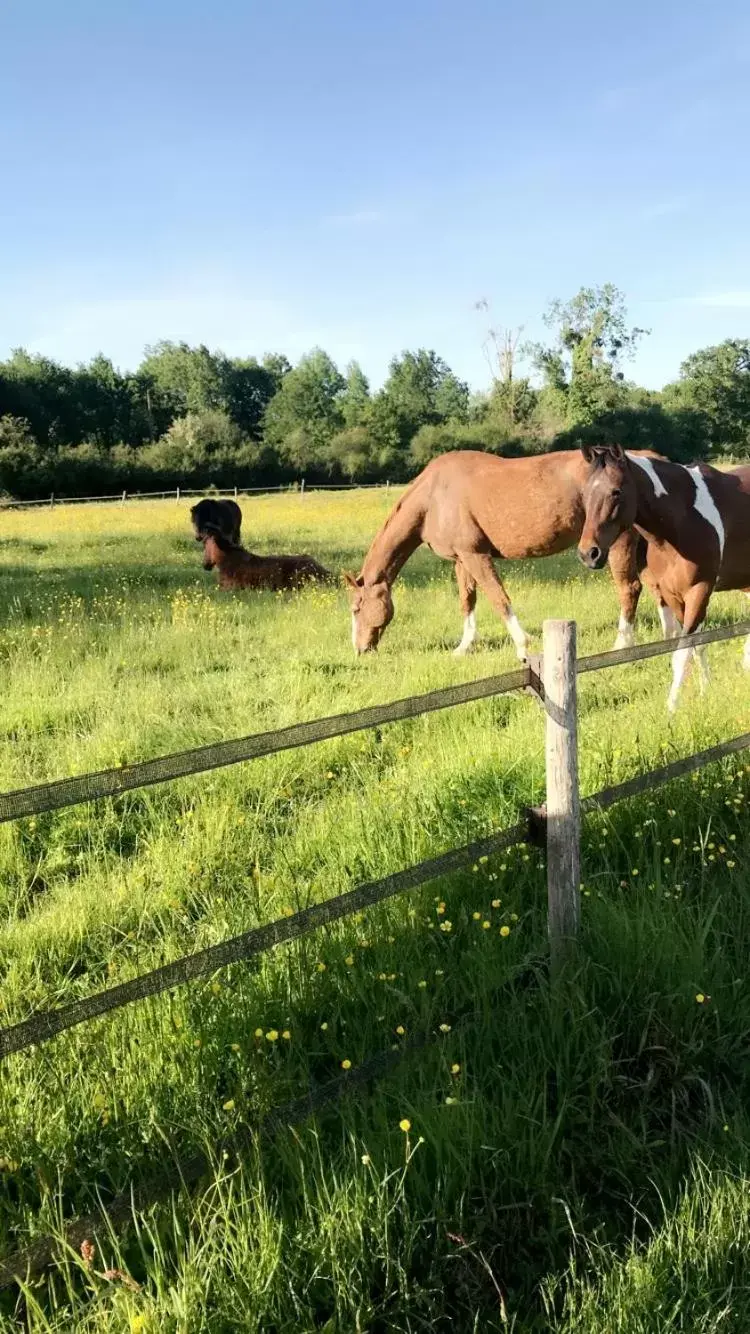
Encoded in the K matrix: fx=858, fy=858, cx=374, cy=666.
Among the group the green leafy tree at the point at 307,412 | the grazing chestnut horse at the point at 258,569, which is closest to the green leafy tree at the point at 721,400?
the green leafy tree at the point at 307,412

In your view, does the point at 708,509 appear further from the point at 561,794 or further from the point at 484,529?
the point at 561,794

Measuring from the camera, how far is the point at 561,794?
311 centimetres

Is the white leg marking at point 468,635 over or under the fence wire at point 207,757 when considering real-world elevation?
under

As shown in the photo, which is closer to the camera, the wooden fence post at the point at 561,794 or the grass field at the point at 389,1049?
the grass field at the point at 389,1049

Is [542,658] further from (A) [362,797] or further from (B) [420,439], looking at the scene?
(B) [420,439]

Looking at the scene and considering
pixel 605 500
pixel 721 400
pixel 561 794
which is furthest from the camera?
pixel 721 400

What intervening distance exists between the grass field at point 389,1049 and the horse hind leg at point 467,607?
344 cm

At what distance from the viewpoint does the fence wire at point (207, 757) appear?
2.04m

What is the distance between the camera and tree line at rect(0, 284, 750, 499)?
178 ft

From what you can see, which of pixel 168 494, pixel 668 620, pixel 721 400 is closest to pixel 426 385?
pixel 721 400

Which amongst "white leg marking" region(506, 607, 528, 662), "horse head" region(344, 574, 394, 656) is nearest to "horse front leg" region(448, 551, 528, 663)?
"white leg marking" region(506, 607, 528, 662)

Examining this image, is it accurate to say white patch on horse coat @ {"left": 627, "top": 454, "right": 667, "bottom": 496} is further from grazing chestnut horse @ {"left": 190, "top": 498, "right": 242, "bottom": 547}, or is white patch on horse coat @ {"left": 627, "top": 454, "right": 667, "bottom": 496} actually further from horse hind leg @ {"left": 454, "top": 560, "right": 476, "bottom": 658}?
grazing chestnut horse @ {"left": 190, "top": 498, "right": 242, "bottom": 547}

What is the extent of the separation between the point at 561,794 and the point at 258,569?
11070 millimetres

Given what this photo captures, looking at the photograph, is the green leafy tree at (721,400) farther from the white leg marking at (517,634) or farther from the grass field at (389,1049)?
the grass field at (389,1049)
